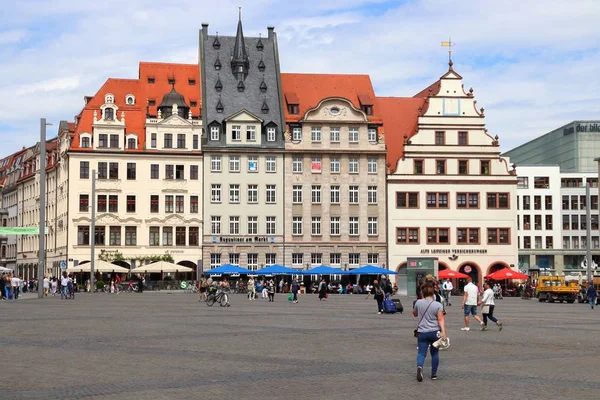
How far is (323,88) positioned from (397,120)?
7.20 meters

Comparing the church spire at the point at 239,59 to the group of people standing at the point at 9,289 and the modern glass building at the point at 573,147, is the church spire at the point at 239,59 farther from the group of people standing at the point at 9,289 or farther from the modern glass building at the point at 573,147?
the modern glass building at the point at 573,147

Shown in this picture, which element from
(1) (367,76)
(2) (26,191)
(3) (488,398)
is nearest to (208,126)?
(1) (367,76)

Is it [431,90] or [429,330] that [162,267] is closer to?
[431,90]

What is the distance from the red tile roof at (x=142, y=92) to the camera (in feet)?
272

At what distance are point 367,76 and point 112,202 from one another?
25.9 meters

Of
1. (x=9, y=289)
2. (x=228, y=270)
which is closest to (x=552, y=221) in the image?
(x=228, y=270)

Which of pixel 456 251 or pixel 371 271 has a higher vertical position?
pixel 456 251

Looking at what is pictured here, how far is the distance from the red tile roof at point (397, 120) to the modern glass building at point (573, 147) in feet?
145

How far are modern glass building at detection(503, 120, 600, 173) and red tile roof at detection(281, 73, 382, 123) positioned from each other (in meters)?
48.6

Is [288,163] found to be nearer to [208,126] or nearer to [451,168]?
[208,126]

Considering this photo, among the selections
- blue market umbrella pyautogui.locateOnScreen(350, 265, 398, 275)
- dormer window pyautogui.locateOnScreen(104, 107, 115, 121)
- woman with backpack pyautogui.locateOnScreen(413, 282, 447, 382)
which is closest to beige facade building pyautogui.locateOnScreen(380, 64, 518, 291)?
blue market umbrella pyautogui.locateOnScreen(350, 265, 398, 275)

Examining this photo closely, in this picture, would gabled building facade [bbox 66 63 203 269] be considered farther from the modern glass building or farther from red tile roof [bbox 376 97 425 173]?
the modern glass building

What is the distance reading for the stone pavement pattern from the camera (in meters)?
14.5

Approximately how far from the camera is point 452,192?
82875 mm
